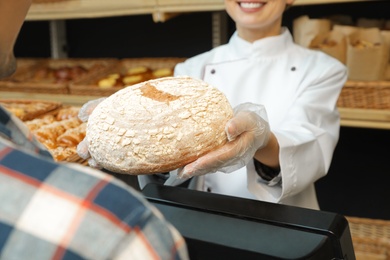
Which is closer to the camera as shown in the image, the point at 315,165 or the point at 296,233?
the point at 296,233

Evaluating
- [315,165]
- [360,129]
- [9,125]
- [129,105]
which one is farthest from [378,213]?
[9,125]

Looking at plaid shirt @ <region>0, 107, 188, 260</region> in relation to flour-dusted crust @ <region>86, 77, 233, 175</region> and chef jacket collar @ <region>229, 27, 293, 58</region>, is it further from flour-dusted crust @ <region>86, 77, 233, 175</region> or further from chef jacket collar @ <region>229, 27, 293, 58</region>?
chef jacket collar @ <region>229, 27, 293, 58</region>

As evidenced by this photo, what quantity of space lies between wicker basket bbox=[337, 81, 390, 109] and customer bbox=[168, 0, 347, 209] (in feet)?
1.74

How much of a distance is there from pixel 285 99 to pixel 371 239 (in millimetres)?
879

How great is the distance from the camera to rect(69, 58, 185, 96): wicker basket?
223 cm

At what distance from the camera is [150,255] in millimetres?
395

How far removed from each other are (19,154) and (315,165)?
3.10 feet

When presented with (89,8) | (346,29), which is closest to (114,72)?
(89,8)

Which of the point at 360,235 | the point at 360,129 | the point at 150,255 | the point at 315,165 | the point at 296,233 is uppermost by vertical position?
the point at 150,255

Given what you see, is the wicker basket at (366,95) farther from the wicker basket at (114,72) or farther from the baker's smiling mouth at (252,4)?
the wicker basket at (114,72)

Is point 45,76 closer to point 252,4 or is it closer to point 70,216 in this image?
point 252,4

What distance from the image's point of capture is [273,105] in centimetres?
134

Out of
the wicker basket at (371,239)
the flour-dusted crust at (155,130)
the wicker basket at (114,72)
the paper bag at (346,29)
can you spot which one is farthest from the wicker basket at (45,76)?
the flour-dusted crust at (155,130)

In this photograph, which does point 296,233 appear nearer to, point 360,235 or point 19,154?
point 19,154
